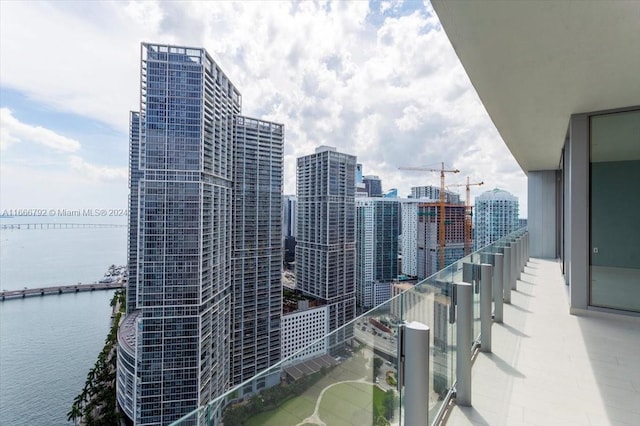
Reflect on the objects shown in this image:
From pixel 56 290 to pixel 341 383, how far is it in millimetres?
51849

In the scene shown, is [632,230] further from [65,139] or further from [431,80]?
[65,139]

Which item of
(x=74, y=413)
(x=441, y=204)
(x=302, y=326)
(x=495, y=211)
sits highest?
(x=441, y=204)

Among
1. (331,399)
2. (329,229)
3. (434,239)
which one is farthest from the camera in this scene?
(434,239)

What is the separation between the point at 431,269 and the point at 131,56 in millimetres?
40241

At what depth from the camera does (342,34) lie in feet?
29.4

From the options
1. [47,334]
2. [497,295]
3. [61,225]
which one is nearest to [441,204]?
[497,295]

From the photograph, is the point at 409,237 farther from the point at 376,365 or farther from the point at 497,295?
the point at 376,365

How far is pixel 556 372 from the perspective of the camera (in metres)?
2.64

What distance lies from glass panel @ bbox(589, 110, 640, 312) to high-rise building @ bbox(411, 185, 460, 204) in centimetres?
4714

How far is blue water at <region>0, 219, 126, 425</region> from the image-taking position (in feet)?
64.2

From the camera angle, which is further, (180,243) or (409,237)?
(409,237)

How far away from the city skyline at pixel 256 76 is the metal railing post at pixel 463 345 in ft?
7.57

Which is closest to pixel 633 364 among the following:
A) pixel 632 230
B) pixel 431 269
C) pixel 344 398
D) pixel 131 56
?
pixel 632 230

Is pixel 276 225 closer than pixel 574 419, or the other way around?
pixel 574 419
